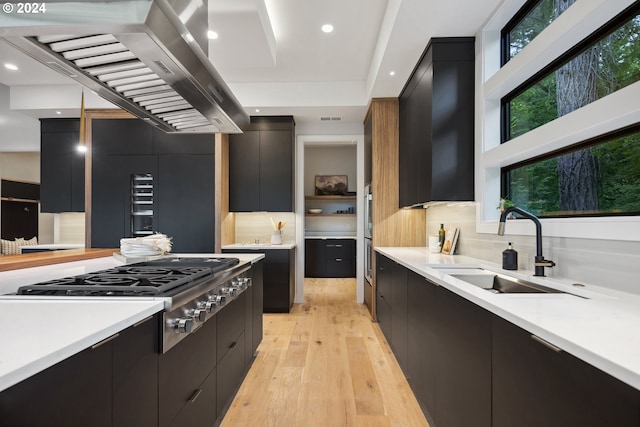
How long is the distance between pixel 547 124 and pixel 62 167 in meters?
5.46

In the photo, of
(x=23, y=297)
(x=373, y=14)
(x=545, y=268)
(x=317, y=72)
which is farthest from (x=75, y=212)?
(x=545, y=268)

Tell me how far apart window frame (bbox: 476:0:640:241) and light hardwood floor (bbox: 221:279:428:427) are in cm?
134

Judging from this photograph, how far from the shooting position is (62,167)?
451 cm

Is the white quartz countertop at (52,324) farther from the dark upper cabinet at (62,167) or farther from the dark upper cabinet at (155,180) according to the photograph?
the dark upper cabinet at (62,167)

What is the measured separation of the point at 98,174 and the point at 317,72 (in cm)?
312

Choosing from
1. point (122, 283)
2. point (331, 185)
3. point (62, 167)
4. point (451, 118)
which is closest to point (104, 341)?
point (122, 283)

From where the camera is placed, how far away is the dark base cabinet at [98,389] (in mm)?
640

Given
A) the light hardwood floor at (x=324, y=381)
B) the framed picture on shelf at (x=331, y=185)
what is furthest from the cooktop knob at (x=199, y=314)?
the framed picture on shelf at (x=331, y=185)

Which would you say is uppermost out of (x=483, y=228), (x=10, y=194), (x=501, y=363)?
(x=10, y=194)

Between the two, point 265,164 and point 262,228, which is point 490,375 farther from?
point 262,228

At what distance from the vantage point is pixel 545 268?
1755 millimetres

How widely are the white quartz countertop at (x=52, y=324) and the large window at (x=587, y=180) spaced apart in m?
1.92

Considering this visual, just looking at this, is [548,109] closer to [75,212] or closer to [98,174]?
[98,174]

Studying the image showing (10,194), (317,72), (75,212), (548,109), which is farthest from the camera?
(10,194)
